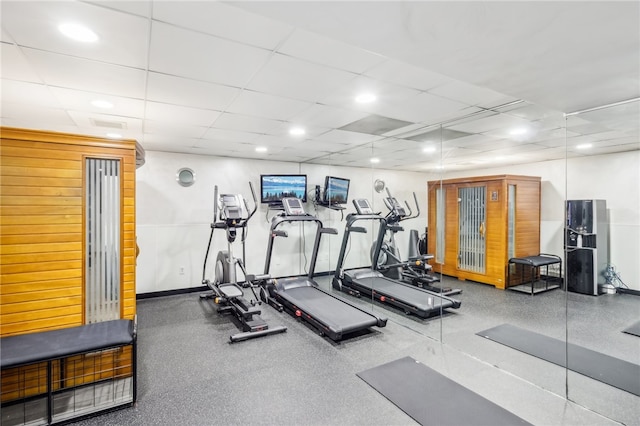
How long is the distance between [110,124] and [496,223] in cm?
642

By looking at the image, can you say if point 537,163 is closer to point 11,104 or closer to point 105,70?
point 105,70

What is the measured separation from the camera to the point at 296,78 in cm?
256

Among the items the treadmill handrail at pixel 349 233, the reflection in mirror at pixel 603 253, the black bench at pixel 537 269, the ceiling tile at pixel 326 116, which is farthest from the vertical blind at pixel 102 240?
the black bench at pixel 537 269

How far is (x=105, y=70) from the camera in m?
2.35

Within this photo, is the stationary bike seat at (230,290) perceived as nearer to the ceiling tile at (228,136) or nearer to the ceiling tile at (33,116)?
the ceiling tile at (228,136)

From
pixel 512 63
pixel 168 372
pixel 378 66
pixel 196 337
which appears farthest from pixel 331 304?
pixel 512 63

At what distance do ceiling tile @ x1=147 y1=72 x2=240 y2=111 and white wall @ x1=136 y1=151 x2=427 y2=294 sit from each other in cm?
308

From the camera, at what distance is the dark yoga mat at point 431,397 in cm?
238

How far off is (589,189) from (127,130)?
19.2 feet

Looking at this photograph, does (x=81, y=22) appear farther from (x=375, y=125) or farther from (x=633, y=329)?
(x=633, y=329)

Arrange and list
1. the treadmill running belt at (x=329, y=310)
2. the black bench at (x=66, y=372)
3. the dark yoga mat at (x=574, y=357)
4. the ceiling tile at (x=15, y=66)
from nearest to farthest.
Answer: the ceiling tile at (x=15, y=66), the black bench at (x=66, y=372), the dark yoga mat at (x=574, y=357), the treadmill running belt at (x=329, y=310)

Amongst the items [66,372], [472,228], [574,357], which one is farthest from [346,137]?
[66,372]

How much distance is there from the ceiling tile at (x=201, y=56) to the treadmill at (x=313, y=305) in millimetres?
2793

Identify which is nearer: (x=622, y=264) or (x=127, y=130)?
(x=622, y=264)
